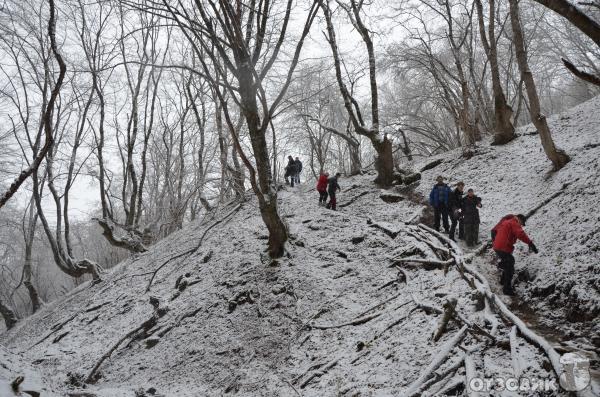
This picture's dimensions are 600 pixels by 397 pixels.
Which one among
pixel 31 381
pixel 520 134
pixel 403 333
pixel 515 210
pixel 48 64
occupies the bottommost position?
pixel 403 333

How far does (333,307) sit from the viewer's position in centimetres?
715

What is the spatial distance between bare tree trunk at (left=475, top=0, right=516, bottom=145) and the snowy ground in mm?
558

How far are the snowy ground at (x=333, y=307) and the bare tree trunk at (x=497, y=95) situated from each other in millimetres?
558

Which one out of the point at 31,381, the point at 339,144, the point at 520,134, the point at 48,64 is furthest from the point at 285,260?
the point at 339,144

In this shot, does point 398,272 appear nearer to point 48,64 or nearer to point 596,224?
point 596,224

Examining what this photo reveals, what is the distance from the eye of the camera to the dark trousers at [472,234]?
8711 millimetres

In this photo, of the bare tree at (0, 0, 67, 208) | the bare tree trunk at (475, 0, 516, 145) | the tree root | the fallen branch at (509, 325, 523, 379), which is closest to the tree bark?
the fallen branch at (509, 325, 523, 379)

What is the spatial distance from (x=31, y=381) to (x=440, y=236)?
27.2 ft

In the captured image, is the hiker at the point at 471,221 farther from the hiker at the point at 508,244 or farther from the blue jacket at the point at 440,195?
the hiker at the point at 508,244

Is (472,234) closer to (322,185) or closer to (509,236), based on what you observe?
(509,236)

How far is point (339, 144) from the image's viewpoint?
32000 mm

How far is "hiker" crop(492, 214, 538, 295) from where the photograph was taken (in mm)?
6332

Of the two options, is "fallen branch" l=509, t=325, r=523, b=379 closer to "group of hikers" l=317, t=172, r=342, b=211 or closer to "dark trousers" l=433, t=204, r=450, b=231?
"dark trousers" l=433, t=204, r=450, b=231

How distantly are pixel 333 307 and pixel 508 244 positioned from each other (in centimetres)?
351
